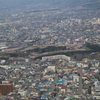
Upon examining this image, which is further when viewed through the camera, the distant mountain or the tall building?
the distant mountain

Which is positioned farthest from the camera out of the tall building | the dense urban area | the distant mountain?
the distant mountain

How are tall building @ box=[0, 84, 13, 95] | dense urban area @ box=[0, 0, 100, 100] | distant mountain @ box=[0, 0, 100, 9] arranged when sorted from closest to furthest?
dense urban area @ box=[0, 0, 100, 100], tall building @ box=[0, 84, 13, 95], distant mountain @ box=[0, 0, 100, 9]

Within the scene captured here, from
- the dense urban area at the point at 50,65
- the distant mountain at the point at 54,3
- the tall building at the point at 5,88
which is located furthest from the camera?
the distant mountain at the point at 54,3

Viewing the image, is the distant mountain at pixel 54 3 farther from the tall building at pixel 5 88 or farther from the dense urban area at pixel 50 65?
the tall building at pixel 5 88

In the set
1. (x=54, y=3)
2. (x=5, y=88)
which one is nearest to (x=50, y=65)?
(x=5, y=88)

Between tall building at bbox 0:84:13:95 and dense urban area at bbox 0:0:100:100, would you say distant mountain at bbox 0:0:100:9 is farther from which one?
tall building at bbox 0:84:13:95

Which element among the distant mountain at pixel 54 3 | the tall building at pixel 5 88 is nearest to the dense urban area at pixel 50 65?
the tall building at pixel 5 88

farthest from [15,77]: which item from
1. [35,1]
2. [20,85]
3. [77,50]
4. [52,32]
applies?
[35,1]

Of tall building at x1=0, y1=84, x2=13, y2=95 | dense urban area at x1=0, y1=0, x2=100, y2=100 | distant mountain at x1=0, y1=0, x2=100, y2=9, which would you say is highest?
tall building at x1=0, y1=84, x2=13, y2=95

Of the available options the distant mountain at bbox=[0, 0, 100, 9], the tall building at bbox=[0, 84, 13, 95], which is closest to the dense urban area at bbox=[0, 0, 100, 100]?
the tall building at bbox=[0, 84, 13, 95]

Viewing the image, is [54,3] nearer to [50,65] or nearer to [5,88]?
[50,65]
